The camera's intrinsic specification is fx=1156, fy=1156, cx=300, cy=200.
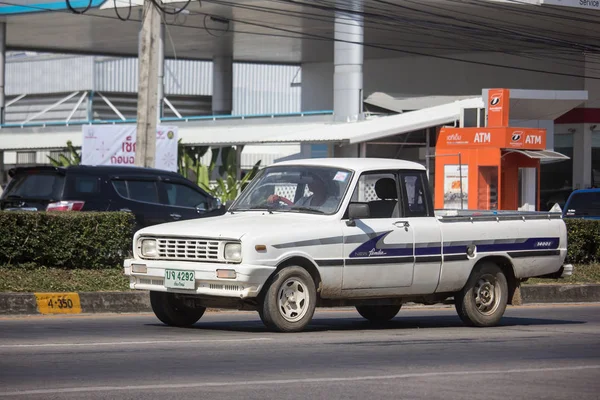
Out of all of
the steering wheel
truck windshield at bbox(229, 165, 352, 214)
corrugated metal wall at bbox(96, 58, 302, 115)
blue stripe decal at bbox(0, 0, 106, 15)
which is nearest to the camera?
truck windshield at bbox(229, 165, 352, 214)

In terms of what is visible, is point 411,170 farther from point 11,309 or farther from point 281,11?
point 281,11

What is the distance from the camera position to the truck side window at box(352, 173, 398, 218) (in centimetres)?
1246

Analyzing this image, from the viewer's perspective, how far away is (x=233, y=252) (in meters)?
11.3

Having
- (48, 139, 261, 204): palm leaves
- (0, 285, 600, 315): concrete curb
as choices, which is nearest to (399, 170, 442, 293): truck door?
(0, 285, 600, 315): concrete curb

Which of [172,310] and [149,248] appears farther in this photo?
[172,310]

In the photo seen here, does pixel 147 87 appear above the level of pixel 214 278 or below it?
above

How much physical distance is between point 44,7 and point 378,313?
33.1 metres

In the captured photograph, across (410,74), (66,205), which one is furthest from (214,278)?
(410,74)

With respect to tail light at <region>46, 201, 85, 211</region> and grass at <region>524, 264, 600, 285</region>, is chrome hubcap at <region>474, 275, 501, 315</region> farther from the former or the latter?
tail light at <region>46, 201, 85, 211</region>

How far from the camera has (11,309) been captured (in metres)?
14.1

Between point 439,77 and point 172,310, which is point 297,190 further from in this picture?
point 439,77

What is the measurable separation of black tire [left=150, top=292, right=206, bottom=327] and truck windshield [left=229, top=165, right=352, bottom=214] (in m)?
1.23

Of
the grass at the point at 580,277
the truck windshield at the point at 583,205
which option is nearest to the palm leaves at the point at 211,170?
the truck windshield at the point at 583,205

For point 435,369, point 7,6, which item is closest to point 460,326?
point 435,369
